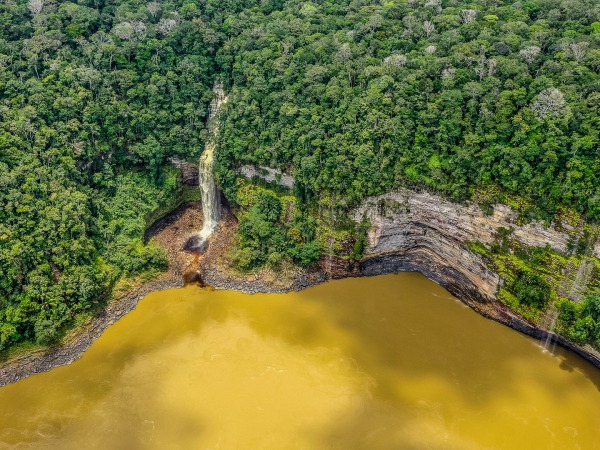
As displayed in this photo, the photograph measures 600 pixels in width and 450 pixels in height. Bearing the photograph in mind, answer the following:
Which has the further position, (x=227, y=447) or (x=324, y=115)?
(x=324, y=115)

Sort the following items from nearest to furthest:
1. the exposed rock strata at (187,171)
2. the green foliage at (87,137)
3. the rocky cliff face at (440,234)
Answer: the rocky cliff face at (440,234), the green foliage at (87,137), the exposed rock strata at (187,171)

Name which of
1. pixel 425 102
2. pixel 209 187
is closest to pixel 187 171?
pixel 209 187

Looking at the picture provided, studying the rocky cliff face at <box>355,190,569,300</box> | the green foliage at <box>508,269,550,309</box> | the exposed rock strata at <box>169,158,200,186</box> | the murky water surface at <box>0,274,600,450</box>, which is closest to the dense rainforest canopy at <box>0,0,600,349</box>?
the exposed rock strata at <box>169,158,200,186</box>

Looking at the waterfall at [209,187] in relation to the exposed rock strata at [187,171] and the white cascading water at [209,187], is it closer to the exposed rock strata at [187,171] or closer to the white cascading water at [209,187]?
the white cascading water at [209,187]

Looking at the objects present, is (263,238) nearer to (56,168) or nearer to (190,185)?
(190,185)

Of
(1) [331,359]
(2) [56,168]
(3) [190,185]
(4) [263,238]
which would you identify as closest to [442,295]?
(1) [331,359]

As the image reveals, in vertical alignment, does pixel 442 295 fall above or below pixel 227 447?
above

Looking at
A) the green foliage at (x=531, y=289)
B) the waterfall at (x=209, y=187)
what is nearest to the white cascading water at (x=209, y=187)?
the waterfall at (x=209, y=187)

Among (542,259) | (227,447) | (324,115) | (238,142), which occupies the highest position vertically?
(324,115)
